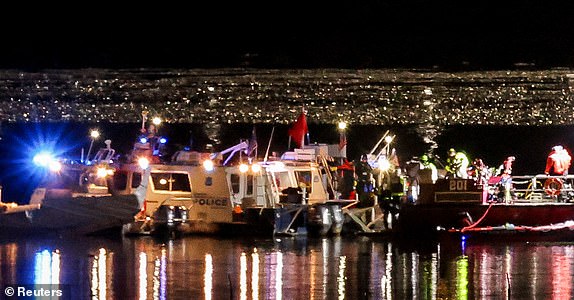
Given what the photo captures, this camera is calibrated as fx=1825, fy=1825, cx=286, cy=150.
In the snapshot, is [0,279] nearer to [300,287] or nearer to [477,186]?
[300,287]

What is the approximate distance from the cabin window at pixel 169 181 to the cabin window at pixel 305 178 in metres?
3.52

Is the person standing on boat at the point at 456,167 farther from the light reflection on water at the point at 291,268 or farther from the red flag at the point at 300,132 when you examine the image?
the red flag at the point at 300,132

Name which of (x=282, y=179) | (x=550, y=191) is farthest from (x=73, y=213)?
(x=550, y=191)

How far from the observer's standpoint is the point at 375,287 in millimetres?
35312

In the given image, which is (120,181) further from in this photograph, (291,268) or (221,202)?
(291,268)

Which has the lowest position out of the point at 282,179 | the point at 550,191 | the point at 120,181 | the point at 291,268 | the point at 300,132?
the point at 291,268

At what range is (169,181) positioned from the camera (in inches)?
1922

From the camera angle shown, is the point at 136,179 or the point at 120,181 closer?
the point at 136,179

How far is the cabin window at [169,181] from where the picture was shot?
4869 centimetres

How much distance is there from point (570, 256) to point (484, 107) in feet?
351

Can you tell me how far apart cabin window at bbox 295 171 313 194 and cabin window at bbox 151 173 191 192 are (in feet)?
11.6

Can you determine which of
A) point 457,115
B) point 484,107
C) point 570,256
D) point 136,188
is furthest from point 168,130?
point 570,256

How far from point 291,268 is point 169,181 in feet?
35.0

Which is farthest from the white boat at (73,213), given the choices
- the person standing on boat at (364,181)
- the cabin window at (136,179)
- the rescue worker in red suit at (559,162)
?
the rescue worker in red suit at (559,162)
